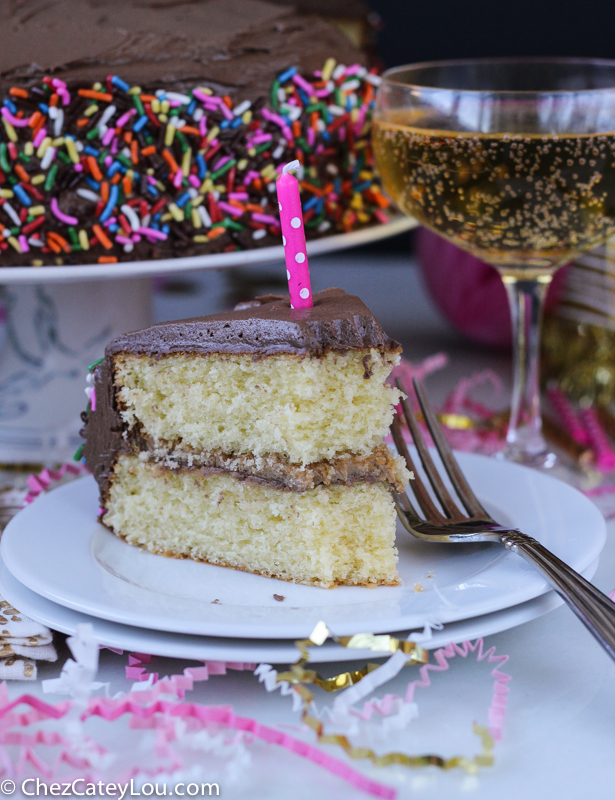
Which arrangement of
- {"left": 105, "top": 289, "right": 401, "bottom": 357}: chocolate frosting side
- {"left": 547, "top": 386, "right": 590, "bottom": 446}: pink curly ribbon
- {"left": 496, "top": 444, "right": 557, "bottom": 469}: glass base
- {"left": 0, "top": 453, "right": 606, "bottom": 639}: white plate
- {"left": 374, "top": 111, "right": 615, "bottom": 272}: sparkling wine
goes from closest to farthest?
{"left": 0, "top": 453, "right": 606, "bottom": 639}: white plate, {"left": 105, "top": 289, "right": 401, "bottom": 357}: chocolate frosting side, {"left": 374, "top": 111, "right": 615, "bottom": 272}: sparkling wine, {"left": 496, "top": 444, "right": 557, "bottom": 469}: glass base, {"left": 547, "top": 386, "right": 590, "bottom": 446}: pink curly ribbon

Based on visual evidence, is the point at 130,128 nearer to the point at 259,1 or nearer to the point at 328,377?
the point at 259,1

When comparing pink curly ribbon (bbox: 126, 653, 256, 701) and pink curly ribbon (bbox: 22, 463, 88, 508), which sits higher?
pink curly ribbon (bbox: 126, 653, 256, 701)

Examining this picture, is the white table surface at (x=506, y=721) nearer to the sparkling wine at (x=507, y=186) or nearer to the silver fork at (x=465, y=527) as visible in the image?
the silver fork at (x=465, y=527)

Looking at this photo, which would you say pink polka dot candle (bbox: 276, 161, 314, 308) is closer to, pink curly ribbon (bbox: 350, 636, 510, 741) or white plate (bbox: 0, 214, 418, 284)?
white plate (bbox: 0, 214, 418, 284)

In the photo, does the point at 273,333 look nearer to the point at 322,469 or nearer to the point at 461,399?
the point at 322,469

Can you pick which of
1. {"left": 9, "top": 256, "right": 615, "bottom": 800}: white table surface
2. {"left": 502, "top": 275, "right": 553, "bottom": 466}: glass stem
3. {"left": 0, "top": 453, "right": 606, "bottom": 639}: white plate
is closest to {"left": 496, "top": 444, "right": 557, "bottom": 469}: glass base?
{"left": 502, "top": 275, "right": 553, "bottom": 466}: glass stem

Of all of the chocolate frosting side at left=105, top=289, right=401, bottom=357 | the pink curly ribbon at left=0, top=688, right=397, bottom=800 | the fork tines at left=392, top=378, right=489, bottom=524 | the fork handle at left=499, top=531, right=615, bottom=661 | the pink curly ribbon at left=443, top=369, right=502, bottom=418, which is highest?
the chocolate frosting side at left=105, top=289, right=401, bottom=357

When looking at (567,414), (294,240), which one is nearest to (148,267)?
(294,240)
